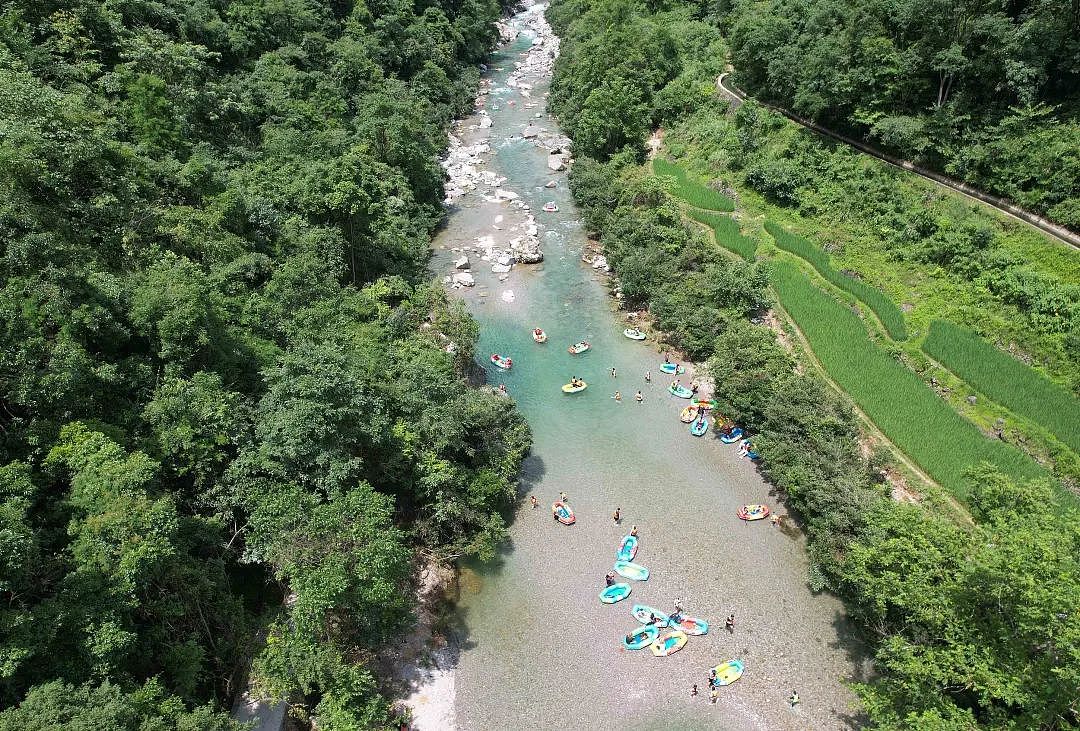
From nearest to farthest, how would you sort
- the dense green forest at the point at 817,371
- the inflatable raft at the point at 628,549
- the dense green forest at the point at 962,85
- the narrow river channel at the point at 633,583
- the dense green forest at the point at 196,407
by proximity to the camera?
1. the dense green forest at the point at 817,371
2. the dense green forest at the point at 196,407
3. the narrow river channel at the point at 633,583
4. the inflatable raft at the point at 628,549
5. the dense green forest at the point at 962,85

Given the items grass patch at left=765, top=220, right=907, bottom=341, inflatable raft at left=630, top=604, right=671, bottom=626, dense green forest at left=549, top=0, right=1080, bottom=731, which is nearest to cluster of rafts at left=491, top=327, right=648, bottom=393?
dense green forest at left=549, top=0, right=1080, bottom=731

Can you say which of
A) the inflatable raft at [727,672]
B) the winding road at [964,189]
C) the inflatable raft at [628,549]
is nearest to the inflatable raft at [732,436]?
the inflatable raft at [628,549]

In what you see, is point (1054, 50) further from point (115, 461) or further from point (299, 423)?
point (115, 461)

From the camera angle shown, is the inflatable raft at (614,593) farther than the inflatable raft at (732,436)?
No

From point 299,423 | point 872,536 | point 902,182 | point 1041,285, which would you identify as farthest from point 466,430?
point 902,182

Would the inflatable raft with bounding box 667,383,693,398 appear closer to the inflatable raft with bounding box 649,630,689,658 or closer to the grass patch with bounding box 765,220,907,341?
the grass patch with bounding box 765,220,907,341

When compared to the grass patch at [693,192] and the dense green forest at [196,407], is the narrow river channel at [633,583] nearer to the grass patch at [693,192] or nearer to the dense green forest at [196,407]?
the dense green forest at [196,407]

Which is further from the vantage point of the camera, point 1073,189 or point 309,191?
point 309,191

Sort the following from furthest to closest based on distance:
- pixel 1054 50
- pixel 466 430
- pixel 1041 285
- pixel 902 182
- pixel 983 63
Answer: pixel 902 182 < pixel 983 63 < pixel 1054 50 < pixel 1041 285 < pixel 466 430
